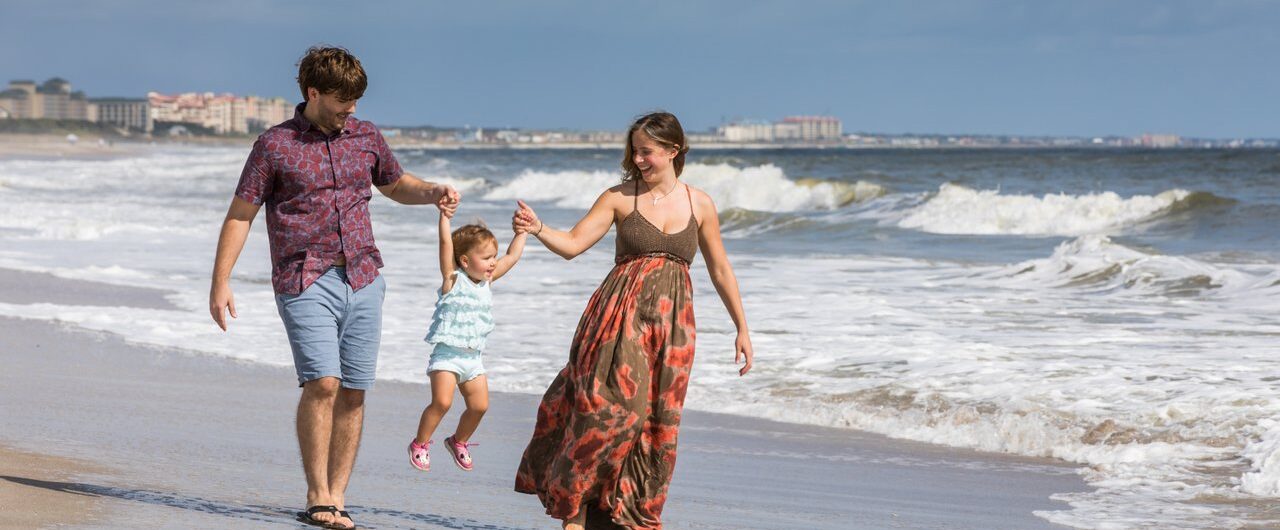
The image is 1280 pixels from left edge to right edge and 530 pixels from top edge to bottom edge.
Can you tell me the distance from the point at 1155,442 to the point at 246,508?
378 cm

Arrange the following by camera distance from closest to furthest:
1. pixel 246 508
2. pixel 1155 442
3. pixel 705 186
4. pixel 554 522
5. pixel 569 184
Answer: pixel 246 508 → pixel 554 522 → pixel 1155 442 → pixel 705 186 → pixel 569 184

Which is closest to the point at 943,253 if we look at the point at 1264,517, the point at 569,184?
the point at 1264,517

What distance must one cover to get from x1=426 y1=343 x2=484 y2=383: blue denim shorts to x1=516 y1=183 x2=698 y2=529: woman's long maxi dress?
38cm

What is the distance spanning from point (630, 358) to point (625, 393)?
9 cm

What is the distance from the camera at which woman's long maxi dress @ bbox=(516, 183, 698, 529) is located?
391cm

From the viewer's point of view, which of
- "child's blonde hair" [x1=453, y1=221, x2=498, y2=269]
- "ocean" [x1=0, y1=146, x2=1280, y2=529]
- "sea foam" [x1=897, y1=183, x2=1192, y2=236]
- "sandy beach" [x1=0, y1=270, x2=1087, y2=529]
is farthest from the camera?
"sea foam" [x1=897, y1=183, x2=1192, y2=236]

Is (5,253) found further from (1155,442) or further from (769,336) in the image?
(1155,442)

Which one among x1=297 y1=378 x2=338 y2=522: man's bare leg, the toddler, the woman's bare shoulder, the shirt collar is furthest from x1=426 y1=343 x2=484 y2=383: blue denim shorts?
the woman's bare shoulder

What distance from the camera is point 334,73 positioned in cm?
394

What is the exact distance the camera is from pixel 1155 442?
20.3ft

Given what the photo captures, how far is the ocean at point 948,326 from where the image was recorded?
6.27 metres

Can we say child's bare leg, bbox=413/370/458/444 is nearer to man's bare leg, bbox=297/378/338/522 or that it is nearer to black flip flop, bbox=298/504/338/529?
man's bare leg, bbox=297/378/338/522

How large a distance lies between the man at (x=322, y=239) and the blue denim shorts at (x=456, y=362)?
22cm

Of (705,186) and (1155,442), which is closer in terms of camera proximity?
(1155,442)
